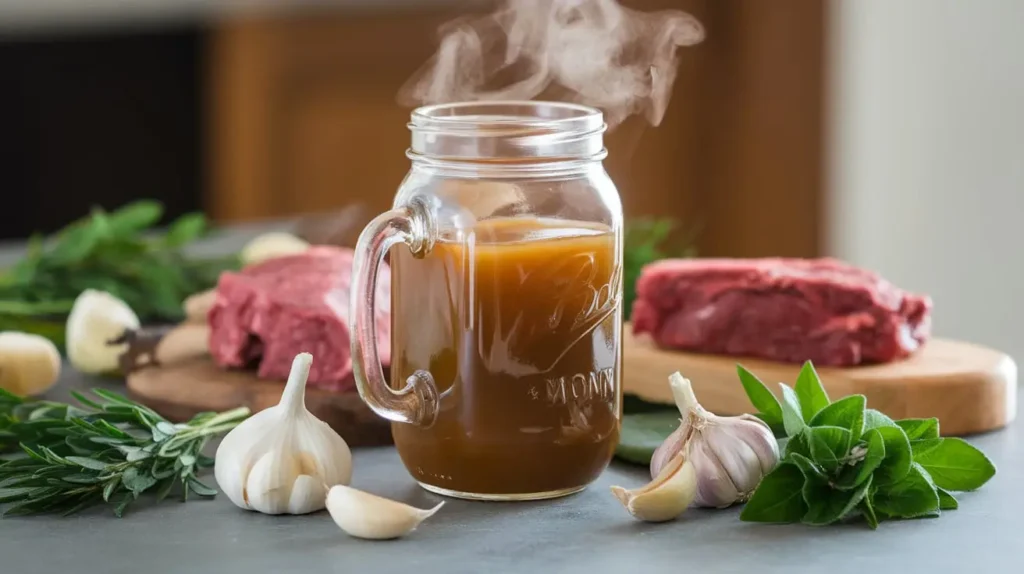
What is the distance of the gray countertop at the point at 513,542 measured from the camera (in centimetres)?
133

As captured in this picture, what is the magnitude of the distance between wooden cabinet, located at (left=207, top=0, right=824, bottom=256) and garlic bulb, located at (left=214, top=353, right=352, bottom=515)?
3.41m

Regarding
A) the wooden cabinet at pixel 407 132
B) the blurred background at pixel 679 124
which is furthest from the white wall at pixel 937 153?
the wooden cabinet at pixel 407 132

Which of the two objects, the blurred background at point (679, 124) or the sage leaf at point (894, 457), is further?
the blurred background at point (679, 124)

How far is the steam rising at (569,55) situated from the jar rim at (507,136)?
0.33 meters

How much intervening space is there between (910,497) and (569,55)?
2.69ft

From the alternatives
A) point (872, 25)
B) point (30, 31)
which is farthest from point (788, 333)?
point (30, 31)

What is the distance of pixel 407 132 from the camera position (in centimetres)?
504

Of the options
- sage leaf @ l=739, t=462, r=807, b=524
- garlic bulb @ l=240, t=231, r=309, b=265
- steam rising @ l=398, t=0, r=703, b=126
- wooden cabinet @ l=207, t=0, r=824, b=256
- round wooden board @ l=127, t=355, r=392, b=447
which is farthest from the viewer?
wooden cabinet @ l=207, t=0, r=824, b=256

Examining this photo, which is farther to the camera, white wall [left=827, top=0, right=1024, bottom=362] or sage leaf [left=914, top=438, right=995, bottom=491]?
white wall [left=827, top=0, right=1024, bottom=362]

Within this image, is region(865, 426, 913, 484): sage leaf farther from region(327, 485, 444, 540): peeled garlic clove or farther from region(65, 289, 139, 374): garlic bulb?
region(65, 289, 139, 374): garlic bulb

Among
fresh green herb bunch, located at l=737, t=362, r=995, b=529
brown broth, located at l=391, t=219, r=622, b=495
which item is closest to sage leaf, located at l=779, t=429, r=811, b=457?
fresh green herb bunch, located at l=737, t=362, r=995, b=529

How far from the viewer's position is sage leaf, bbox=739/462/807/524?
56.7 inches

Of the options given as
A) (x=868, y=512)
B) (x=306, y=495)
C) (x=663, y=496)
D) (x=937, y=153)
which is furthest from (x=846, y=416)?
(x=937, y=153)

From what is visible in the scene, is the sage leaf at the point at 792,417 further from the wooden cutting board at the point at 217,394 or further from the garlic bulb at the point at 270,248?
the garlic bulb at the point at 270,248
